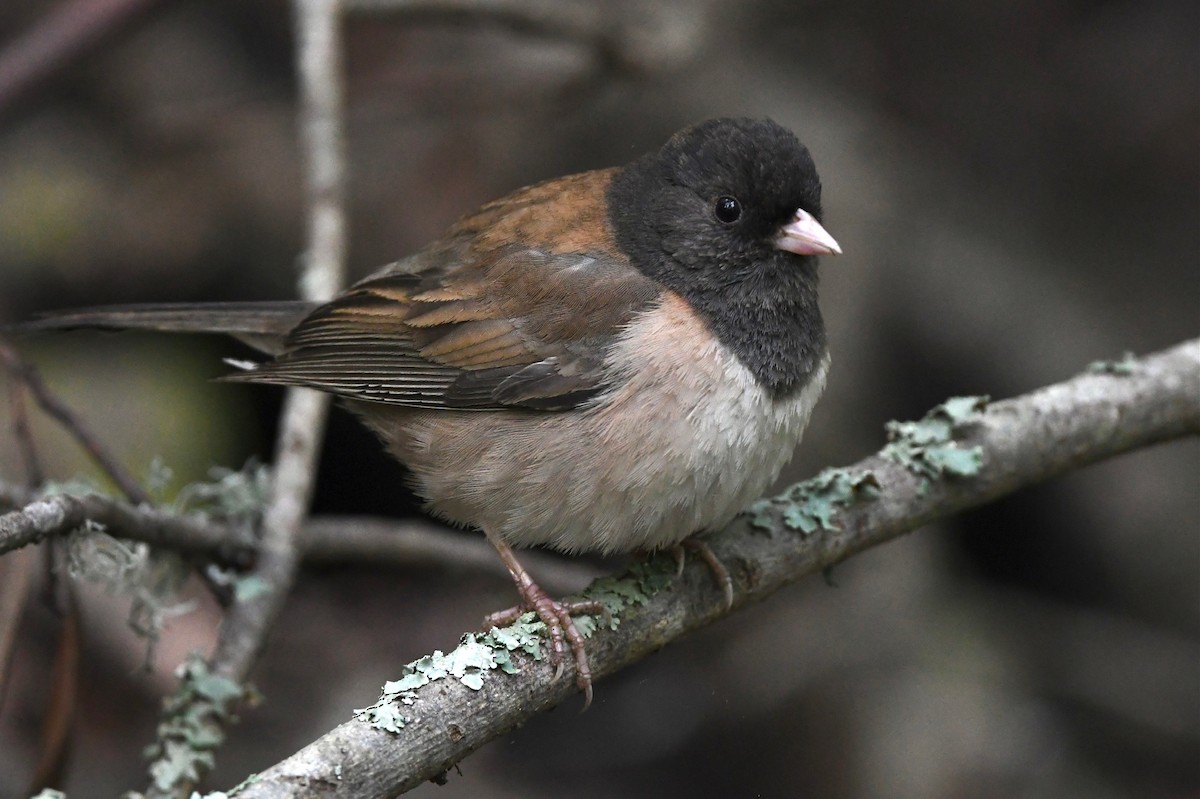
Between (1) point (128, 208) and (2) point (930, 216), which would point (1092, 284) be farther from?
(1) point (128, 208)

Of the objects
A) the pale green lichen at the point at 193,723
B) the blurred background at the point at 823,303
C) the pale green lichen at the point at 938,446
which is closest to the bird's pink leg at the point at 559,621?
the pale green lichen at the point at 193,723

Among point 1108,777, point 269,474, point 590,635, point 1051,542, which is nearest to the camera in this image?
point 590,635

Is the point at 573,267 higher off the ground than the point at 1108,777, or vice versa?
the point at 573,267

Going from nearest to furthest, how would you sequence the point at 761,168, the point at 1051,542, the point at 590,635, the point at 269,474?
the point at 590,635
the point at 761,168
the point at 269,474
the point at 1051,542

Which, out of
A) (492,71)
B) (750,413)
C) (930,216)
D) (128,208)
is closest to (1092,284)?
(930,216)

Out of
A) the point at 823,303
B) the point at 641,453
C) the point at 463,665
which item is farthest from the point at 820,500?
the point at 823,303

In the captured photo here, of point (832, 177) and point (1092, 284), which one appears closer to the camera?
point (832, 177)

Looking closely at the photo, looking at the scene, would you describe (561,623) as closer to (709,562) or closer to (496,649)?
(496,649)

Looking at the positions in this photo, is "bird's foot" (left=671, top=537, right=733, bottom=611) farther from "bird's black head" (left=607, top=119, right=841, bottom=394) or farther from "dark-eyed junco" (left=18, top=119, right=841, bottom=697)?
"bird's black head" (left=607, top=119, right=841, bottom=394)

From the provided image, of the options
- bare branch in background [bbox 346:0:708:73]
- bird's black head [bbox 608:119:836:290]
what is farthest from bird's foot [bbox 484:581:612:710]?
bare branch in background [bbox 346:0:708:73]
